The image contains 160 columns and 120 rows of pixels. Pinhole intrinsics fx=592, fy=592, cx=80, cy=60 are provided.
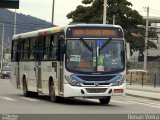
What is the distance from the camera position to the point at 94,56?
75.7 ft

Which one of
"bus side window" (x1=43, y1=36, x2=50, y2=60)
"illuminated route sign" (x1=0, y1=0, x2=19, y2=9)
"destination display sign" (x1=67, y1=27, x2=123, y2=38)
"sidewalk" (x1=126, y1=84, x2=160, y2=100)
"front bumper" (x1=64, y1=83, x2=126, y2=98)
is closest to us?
"front bumper" (x1=64, y1=83, x2=126, y2=98)

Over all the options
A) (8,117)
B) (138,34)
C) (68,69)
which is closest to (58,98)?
(68,69)

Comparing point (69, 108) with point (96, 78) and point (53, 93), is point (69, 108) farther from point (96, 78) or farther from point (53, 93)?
point (53, 93)

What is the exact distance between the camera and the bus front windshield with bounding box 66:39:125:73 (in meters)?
23.0

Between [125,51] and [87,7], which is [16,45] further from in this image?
[87,7]

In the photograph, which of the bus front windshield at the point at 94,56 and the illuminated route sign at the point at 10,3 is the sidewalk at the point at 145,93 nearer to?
the bus front windshield at the point at 94,56

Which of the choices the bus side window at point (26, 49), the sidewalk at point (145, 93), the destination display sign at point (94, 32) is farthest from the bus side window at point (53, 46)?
the sidewalk at point (145, 93)

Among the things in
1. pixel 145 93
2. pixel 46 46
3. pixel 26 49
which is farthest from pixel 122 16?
pixel 46 46

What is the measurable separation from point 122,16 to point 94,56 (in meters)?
53.8

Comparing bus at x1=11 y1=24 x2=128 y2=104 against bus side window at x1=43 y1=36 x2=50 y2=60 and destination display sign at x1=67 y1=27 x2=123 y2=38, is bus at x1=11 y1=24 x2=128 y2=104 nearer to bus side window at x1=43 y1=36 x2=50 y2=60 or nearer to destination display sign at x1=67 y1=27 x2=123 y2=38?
destination display sign at x1=67 y1=27 x2=123 y2=38

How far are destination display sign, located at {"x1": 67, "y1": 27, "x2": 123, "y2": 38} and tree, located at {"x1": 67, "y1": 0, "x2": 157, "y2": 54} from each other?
49.8 metres

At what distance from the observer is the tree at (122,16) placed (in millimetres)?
74688

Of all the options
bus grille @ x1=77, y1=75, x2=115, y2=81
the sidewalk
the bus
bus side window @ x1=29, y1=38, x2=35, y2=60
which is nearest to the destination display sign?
the bus

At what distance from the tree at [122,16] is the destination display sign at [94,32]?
49.8 m
